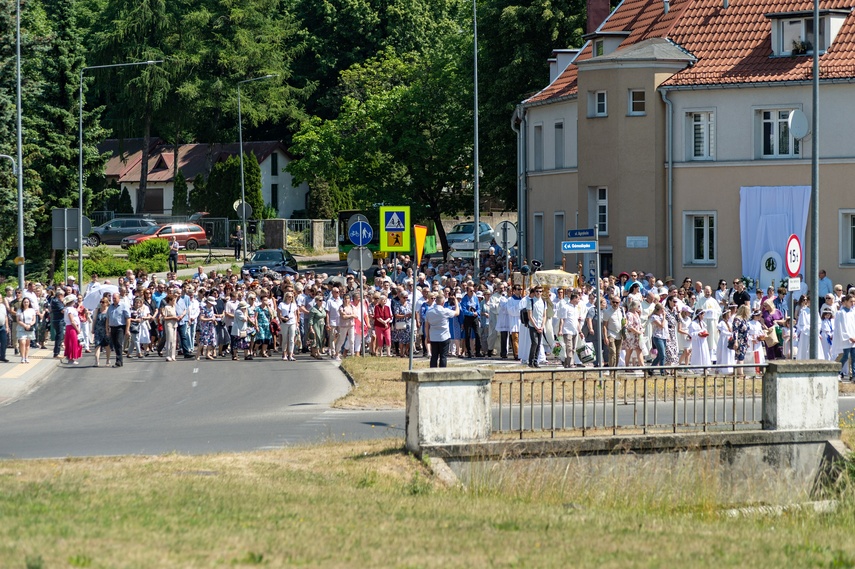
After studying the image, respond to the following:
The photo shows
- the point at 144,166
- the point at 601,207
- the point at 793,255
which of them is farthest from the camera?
the point at 144,166

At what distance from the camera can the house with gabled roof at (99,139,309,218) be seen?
85875mm

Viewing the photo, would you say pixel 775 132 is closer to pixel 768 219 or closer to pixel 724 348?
pixel 768 219

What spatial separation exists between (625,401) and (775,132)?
2443cm

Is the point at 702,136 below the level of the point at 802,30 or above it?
below

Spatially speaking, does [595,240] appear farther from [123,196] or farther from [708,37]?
[123,196]

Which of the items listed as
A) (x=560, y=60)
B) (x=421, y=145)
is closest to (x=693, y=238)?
(x=560, y=60)

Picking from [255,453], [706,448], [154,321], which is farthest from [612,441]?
[154,321]

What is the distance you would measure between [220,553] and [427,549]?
5.01 feet

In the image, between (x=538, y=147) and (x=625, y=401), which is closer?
(x=625, y=401)

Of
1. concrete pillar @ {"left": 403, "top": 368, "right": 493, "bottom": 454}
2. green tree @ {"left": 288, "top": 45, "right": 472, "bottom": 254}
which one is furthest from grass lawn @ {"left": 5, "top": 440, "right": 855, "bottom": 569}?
green tree @ {"left": 288, "top": 45, "right": 472, "bottom": 254}

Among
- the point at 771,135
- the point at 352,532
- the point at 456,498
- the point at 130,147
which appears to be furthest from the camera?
the point at 130,147

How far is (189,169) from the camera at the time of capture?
293 ft

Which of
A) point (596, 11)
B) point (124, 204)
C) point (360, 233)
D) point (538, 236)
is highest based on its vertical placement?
point (596, 11)

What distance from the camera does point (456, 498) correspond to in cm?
1272
